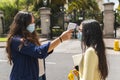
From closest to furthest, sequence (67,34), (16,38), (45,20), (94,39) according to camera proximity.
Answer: (94,39) → (67,34) → (16,38) → (45,20)

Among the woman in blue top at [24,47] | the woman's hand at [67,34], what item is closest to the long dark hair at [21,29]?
the woman in blue top at [24,47]

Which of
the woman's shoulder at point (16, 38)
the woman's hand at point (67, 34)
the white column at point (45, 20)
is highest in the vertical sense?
the woman's hand at point (67, 34)

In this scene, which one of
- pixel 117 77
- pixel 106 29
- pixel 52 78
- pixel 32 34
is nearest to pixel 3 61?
pixel 52 78

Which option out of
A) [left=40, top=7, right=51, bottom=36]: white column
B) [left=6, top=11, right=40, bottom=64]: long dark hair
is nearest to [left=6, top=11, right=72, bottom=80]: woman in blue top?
[left=6, top=11, right=40, bottom=64]: long dark hair

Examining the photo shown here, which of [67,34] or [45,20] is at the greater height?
[67,34]

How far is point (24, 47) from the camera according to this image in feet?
14.3

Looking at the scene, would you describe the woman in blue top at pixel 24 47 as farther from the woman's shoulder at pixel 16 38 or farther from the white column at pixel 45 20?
the white column at pixel 45 20

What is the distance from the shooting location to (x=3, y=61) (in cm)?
1555

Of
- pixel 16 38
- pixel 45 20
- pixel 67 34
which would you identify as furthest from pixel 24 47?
pixel 45 20

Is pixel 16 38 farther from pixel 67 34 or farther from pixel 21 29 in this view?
pixel 67 34

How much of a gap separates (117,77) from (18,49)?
7087 mm

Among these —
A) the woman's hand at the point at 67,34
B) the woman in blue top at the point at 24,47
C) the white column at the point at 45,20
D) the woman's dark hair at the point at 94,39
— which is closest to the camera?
the woman's dark hair at the point at 94,39

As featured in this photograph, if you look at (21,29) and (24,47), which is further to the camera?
(21,29)

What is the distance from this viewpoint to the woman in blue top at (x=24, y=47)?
436 centimetres
